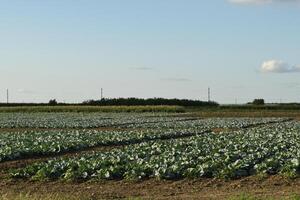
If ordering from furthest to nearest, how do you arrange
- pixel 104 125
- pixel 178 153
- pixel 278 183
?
pixel 104 125 → pixel 178 153 → pixel 278 183

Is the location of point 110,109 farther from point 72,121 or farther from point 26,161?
point 26,161

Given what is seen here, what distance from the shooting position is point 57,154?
21.9 meters

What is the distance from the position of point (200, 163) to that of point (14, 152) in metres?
7.25

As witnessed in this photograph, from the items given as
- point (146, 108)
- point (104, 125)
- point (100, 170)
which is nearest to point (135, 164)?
point (100, 170)

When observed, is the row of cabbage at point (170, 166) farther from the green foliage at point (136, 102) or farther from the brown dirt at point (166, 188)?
the green foliage at point (136, 102)

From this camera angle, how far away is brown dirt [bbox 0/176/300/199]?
501 inches

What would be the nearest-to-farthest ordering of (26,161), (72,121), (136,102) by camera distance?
(26,161) < (72,121) < (136,102)

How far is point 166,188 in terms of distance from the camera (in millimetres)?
13781

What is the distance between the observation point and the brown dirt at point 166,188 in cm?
1273

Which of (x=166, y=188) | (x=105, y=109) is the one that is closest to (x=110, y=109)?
(x=105, y=109)

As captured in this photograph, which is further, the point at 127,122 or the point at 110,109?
the point at 110,109

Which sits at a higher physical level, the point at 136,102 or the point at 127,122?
the point at 136,102

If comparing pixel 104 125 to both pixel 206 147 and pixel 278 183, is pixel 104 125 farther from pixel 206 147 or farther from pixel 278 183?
pixel 278 183

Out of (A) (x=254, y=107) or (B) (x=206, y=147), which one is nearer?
(B) (x=206, y=147)
